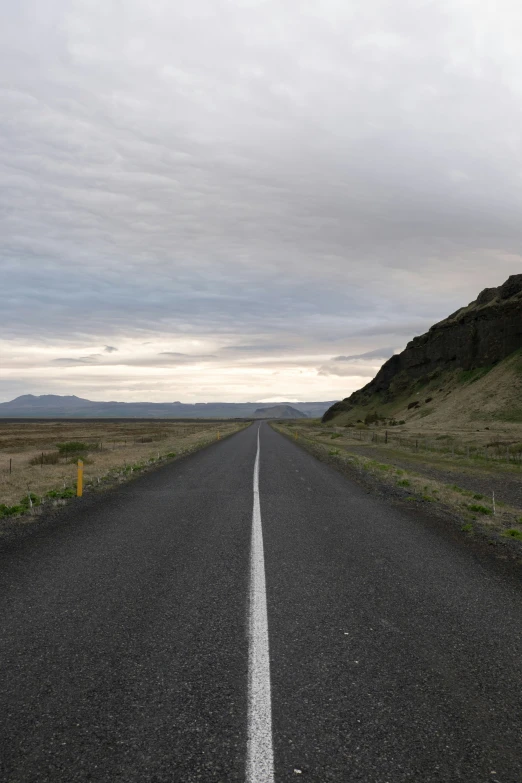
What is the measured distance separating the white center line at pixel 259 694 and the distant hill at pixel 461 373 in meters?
51.9

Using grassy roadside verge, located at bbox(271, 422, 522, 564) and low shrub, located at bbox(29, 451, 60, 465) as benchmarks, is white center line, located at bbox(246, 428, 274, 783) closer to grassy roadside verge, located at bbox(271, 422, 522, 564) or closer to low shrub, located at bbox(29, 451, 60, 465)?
grassy roadside verge, located at bbox(271, 422, 522, 564)

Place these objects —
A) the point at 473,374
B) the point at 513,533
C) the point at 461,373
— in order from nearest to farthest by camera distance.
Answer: the point at 513,533, the point at 473,374, the point at 461,373

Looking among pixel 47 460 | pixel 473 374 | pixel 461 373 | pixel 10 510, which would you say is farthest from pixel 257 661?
pixel 461 373

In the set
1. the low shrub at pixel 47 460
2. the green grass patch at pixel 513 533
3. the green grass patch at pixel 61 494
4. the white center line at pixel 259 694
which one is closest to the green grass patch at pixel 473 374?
the low shrub at pixel 47 460

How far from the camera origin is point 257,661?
4395 millimetres

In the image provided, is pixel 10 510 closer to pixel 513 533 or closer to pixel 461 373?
pixel 513 533

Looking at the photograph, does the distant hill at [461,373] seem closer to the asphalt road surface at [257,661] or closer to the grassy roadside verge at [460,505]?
the grassy roadside verge at [460,505]

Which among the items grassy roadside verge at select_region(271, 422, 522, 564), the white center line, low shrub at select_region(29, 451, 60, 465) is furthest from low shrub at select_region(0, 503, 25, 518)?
low shrub at select_region(29, 451, 60, 465)

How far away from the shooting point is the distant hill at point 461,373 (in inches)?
2322

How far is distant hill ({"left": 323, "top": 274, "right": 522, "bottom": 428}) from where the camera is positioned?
59.0 m

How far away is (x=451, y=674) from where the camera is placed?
4223 mm

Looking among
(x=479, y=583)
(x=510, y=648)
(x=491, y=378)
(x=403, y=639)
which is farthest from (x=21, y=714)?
(x=491, y=378)

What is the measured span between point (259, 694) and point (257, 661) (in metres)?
0.55

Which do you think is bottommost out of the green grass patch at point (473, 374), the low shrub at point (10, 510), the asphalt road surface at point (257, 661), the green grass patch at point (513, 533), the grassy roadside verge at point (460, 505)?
the grassy roadside verge at point (460, 505)
